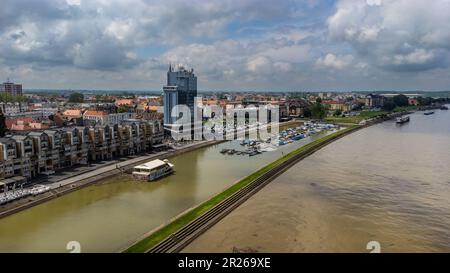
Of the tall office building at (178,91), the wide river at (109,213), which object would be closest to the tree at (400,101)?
the tall office building at (178,91)

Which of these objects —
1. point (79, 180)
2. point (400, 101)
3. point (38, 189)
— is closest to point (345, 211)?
point (79, 180)

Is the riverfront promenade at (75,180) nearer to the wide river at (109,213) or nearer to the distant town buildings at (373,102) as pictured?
the wide river at (109,213)

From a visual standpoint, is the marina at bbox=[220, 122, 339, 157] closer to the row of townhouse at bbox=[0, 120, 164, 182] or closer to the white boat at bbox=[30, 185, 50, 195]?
the row of townhouse at bbox=[0, 120, 164, 182]

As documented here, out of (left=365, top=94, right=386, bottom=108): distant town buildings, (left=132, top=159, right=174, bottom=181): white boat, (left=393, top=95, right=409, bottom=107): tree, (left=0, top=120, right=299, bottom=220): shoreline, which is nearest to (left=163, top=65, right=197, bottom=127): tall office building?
(left=0, top=120, right=299, bottom=220): shoreline

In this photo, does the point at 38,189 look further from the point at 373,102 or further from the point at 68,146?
the point at 373,102

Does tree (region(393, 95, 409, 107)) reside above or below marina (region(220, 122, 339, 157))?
above
